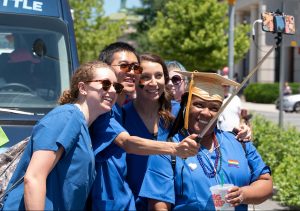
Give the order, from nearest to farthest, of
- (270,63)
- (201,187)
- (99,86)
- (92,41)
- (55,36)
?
(99,86) → (201,187) → (55,36) → (92,41) → (270,63)

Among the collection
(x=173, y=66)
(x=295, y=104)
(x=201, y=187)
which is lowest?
(x=295, y=104)

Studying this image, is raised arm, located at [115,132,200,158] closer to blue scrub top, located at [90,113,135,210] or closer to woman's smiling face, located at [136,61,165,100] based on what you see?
blue scrub top, located at [90,113,135,210]

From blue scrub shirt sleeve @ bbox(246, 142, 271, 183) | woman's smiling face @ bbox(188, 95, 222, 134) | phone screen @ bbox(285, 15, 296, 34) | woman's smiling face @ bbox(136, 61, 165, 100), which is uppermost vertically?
phone screen @ bbox(285, 15, 296, 34)

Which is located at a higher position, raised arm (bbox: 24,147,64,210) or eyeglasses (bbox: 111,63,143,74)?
eyeglasses (bbox: 111,63,143,74)

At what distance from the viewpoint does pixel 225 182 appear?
11.5 ft

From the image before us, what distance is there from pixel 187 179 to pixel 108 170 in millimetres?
450

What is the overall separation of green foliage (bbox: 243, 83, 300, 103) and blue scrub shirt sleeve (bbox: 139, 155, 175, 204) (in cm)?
3789

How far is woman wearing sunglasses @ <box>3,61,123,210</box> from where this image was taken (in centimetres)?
291

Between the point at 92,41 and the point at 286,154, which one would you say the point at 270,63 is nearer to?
the point at 92,41

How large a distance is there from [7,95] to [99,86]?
100.0 inches

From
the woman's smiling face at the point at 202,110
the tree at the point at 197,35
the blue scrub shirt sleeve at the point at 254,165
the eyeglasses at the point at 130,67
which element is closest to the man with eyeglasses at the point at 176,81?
the eyeglasses at the point at 130,67

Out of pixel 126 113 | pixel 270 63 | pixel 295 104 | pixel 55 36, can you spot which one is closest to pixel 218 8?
pixel 295 104

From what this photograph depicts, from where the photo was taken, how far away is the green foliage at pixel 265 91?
41.3 m

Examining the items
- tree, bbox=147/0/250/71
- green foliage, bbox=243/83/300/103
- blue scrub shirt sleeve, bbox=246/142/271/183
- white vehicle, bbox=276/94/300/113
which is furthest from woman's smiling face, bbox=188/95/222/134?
green foliage, bbox=243/83/300/103
